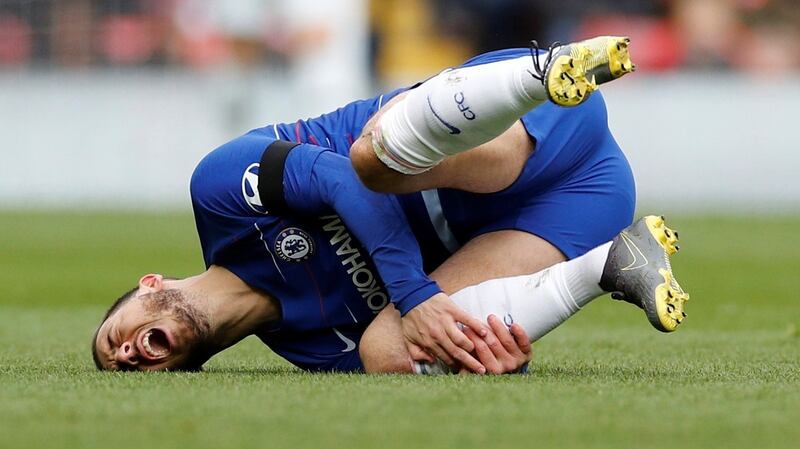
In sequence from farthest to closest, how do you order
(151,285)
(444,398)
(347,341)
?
(347,341), (151,285), (444,398)

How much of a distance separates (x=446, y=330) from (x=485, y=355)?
12cm

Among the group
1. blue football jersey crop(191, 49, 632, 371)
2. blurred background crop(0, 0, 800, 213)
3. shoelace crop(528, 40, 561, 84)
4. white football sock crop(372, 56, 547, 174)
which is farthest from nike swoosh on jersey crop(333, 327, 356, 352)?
blurred background crop(0, 0, 800, 213)

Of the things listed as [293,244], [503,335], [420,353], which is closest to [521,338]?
[503,335]

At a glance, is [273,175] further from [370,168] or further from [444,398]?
[444,398]

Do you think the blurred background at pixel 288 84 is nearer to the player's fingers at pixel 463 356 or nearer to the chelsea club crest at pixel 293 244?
the chelsea club crest at pixel 293 244

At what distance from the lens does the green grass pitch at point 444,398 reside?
271 centimetres

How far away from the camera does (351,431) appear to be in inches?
108

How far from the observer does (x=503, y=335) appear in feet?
12.5

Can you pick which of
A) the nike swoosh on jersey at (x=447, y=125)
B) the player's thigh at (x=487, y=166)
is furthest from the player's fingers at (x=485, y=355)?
the nike swoosh on jersey at (x=447, y=125)

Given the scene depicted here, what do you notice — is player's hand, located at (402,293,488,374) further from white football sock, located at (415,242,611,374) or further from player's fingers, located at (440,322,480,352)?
white football sock, located at (415,242,611,374)

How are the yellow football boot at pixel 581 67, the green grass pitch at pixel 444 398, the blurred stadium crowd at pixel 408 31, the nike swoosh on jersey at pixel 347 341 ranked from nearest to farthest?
1. the green grass pitch at pixel 444 398
2. the yellow football boot at pixel 581 67
3. the nike swoosh on jersey at pixel 347 341
4. the blurred stadium crowd at pixel 408 31

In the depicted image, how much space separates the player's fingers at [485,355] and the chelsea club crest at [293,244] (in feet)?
1.86

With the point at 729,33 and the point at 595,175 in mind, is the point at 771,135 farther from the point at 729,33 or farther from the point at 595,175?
the point at 595,175

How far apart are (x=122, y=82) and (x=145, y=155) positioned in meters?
0.85
